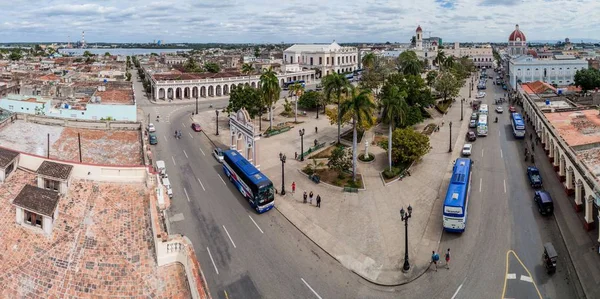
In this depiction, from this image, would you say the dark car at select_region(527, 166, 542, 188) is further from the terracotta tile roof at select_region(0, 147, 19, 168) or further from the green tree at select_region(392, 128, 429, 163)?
the terracotta tile roof at select_region(0, 147, 19, 168)

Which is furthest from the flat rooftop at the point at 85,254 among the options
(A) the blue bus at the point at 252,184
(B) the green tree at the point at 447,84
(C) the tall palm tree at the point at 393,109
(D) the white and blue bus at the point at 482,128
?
(B) the green tree at the point at 447,84

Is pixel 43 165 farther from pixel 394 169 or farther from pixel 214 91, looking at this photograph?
pixel 214 91

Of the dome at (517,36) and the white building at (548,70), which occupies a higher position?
the dome at (517,36)

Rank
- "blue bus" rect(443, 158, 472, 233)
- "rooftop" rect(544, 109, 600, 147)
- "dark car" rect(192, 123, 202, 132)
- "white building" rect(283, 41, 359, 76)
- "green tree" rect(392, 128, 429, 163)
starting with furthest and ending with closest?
"white building" rect(283, 41, 359, 76)
"dark car" rect(192, 123, 202, 132)
"green tree" rect(392, 128, 429, 163)
"rooftop" rect(544, 109, 600, 147)
"blue bus" rect(443, 158, 472, 233)

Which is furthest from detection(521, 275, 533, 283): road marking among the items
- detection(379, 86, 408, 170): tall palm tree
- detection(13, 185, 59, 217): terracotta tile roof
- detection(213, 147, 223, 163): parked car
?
detection(213, 147, 223, 163): parked car

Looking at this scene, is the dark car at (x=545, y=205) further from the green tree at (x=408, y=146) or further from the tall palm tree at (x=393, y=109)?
the tall palm tree at (x=393, y=109)

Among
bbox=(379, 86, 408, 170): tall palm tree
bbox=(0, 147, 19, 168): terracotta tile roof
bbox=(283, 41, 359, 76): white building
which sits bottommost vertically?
bbox=(0, 147, 19, 168): terracotta tile roof

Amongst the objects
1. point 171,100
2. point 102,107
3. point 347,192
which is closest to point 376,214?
point 347,192

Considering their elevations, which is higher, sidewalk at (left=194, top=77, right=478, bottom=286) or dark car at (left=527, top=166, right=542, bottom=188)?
dark car at (left=527, top=166, right=542, bottom=188)
